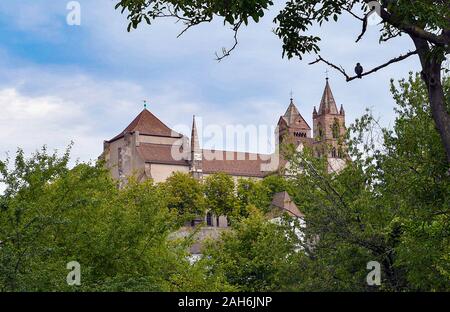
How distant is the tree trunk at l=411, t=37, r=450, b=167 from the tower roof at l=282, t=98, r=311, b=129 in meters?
143

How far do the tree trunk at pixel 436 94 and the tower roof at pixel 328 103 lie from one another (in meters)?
138

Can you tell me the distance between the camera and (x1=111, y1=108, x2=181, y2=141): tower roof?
118 m

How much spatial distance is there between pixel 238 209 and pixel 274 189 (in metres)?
7.63

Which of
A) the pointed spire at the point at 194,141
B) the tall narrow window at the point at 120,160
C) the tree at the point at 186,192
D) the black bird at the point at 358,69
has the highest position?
the pointed spire at the point at 194,141

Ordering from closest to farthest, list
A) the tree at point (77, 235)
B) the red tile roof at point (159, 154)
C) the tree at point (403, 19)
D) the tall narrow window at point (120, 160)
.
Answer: the tree at point (403, 19) → the tree at point (77, 235) → the red tile roof at point (159, 154) → the tall narrow window at point (120, 160)

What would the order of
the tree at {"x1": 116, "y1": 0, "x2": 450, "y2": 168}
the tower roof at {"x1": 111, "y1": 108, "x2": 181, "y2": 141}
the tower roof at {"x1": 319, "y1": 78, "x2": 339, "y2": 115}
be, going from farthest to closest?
the tower roof at {"x1": 319, "y1": 78, "x2": 339, "y2": 115}
the tower roof at {"x1": 111, "y1": 108, "x2": 181, "y2": 141}
the tree at {"x1": 116, "y1": 0, "x2": 450, "y2": 168}

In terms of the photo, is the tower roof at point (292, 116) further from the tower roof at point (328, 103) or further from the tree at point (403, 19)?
the tree at point (403, 19)

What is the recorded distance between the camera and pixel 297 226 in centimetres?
2966

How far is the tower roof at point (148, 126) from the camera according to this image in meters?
118

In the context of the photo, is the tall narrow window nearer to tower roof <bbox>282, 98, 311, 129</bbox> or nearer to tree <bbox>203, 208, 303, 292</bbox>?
tower roof <bbox>282, 98, 311, 129</bbox>

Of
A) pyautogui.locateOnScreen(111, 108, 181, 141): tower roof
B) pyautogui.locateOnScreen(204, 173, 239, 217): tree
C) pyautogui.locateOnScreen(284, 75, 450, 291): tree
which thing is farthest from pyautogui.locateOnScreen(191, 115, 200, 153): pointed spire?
pyautogui.locateOnScreen(284, 75, 450, 291): tree

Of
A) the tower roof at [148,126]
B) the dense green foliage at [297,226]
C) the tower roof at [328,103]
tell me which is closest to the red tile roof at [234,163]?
the tower roof at [148,126]

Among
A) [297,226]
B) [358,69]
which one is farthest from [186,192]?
[358,69]
